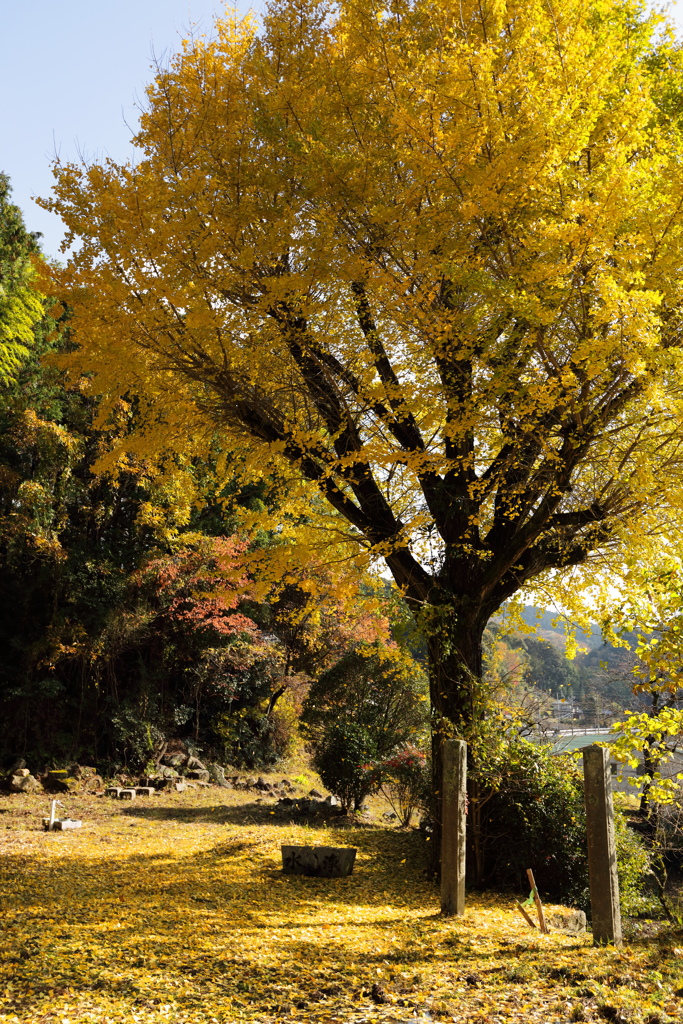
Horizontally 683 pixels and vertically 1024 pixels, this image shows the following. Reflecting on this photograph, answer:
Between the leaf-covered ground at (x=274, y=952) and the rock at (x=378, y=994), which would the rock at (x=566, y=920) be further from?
the rock at (x=378, y=994)

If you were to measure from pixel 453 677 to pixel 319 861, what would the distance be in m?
2.22

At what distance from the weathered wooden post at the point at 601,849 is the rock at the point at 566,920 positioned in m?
0.89

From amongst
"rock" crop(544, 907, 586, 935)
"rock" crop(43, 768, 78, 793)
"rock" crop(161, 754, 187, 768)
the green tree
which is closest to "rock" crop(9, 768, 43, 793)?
"rock" crop(43, 768, 78, 793)

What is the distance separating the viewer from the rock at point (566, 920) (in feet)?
16.8

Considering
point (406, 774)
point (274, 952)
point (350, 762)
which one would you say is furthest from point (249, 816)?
point (274, 952)

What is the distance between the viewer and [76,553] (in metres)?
12.2

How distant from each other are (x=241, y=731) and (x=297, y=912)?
9.91 meters

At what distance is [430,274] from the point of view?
5.14 m

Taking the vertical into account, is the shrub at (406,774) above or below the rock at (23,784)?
above

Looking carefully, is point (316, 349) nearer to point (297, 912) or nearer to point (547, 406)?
point (547, 406)

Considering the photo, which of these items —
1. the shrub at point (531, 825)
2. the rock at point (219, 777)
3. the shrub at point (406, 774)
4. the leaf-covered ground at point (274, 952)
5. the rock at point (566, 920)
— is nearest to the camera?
the leaf-covered ground at point (274, 952)

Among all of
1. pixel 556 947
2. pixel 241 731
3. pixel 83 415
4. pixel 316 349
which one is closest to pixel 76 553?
pixel 83 415

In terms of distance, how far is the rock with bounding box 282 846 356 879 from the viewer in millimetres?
6660

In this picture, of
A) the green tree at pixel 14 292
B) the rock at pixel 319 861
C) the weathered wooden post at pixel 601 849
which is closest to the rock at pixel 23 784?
the rock at pixel 319 861
